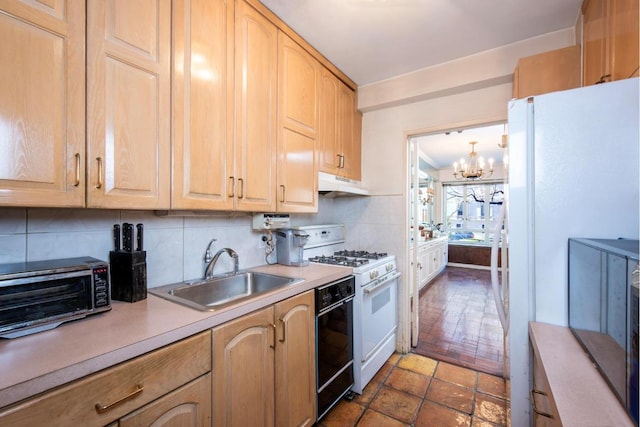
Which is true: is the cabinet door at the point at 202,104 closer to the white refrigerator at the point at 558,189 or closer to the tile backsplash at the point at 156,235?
the tile backsplash at the point at 156,235

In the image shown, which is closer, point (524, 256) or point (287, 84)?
point (524, 256)

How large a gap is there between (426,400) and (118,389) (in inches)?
75.5

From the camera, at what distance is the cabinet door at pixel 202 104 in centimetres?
128

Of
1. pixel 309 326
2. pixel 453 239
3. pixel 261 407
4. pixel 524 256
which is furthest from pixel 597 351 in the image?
pixel 453 239

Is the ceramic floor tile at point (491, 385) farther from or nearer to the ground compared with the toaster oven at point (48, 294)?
nearer to the ground

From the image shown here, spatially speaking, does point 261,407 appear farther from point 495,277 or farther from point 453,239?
point 453,239

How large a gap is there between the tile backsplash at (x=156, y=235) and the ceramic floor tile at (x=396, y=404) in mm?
1134

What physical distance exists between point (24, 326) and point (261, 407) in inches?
37.5

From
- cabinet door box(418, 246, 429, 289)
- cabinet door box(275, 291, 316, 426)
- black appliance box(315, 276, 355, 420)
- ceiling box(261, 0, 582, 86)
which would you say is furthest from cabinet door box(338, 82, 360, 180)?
cabinet door box(418, 246, 429, 289)

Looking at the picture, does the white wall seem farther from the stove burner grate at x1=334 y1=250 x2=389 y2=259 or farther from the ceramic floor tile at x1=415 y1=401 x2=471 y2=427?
the ceramic floor tile at x1=415 y1=401 x2=471 y2=427

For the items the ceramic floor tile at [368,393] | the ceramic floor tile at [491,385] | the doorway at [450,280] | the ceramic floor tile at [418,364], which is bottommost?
the ceramic floor tile at [368,393]

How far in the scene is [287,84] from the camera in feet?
6.22

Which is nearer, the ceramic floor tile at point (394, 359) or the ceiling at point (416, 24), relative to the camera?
the ceiling at point (416, 24)

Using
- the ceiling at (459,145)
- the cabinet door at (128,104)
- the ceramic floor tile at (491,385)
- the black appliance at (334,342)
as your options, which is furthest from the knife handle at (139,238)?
the ceiling at (459,145)
